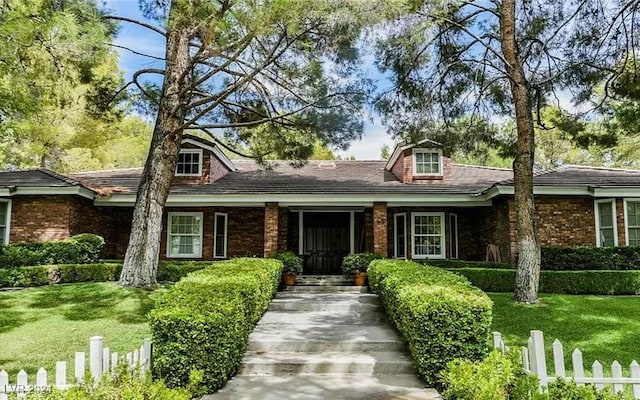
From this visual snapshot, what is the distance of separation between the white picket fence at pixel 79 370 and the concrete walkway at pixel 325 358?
1005 millimetres

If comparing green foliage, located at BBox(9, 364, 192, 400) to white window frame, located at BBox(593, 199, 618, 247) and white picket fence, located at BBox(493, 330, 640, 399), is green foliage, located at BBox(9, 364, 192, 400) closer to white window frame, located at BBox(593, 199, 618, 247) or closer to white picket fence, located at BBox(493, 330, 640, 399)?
white picket fence, located at BBox(493, 330, 640, 399)

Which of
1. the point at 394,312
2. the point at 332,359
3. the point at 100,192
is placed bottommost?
the point at 332,359

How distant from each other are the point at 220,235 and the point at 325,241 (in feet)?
12.5

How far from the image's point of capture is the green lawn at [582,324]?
7.54 metres

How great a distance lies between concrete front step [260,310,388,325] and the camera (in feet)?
31.3

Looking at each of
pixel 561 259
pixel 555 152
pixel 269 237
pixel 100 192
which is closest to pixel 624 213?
pixel 561 259

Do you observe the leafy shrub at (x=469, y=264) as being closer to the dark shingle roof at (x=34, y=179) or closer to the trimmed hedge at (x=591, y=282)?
the trimmed hedge at (x=591, y=282)

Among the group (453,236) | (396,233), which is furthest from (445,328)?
(453,236)

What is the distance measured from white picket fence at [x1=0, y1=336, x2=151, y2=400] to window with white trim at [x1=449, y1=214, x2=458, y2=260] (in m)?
13.0

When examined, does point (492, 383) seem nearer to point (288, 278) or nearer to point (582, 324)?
point (582, 324)

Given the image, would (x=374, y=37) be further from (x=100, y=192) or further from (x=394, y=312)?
(x=100, y=192)

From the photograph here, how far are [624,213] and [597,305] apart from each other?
527cm

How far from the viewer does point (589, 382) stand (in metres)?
4.58

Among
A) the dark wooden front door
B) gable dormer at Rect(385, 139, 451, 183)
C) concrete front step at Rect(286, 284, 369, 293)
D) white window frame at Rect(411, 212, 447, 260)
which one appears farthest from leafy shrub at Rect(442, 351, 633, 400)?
the dark wooden front door
